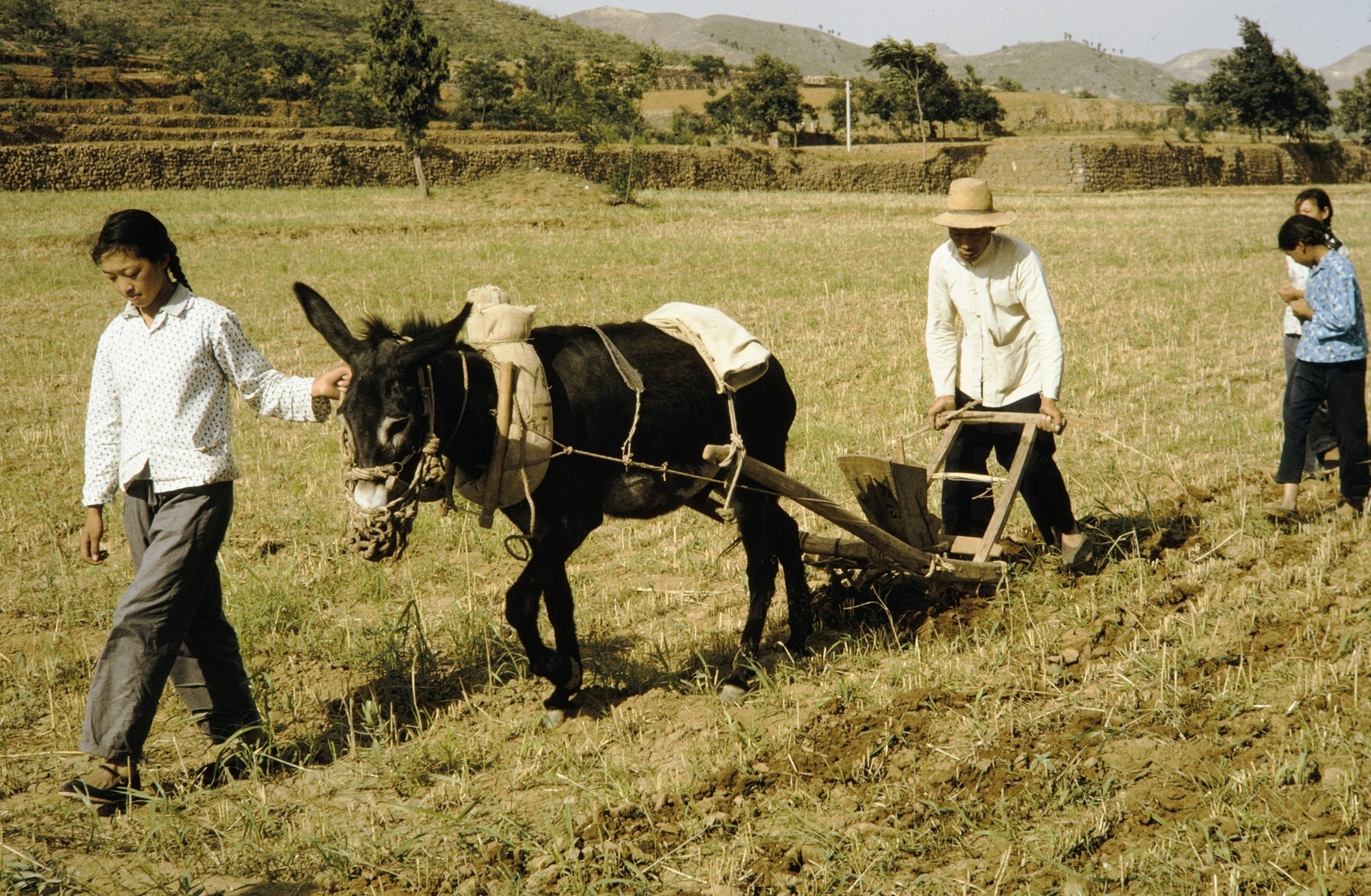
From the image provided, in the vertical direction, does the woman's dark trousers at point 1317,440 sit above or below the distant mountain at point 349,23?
below

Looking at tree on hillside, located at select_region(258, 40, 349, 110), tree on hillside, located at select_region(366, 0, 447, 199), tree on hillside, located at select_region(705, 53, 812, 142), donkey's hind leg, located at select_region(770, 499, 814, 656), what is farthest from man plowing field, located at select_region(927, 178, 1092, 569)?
tree on hillside, located at select_region(258, 40, 349, 110)

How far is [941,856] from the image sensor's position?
10.5 feet

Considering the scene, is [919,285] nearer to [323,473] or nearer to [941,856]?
[323,473]

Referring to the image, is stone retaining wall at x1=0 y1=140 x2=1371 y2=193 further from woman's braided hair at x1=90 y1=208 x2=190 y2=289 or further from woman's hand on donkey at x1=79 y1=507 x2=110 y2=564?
woman's hand on donkey at x1=79 y1=507 x2=110 y2=564

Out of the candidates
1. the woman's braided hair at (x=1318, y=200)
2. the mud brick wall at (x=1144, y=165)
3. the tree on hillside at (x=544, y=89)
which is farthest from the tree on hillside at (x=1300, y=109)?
the woman's braided hair at (x=1318, y=200)

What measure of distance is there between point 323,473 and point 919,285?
953 cm

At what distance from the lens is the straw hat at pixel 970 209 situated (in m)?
4.73

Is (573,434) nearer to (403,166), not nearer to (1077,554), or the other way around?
(1077,554)

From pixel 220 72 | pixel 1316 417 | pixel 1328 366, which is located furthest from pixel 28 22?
pixel 1328 366

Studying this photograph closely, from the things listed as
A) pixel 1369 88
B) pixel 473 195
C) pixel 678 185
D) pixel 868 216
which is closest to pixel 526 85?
pixel 678 185

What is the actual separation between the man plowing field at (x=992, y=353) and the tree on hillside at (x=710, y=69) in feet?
314

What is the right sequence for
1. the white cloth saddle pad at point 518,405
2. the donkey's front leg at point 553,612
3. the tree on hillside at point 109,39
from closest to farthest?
the white cloth saddle pad at point 518,405 < the donkey's front leg at point 553,612 < the tree on hillside at point 109,39

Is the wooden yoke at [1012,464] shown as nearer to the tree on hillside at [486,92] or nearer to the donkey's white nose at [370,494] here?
the donkey's white nose at [370,494]

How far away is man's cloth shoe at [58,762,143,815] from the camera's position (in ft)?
11.6
